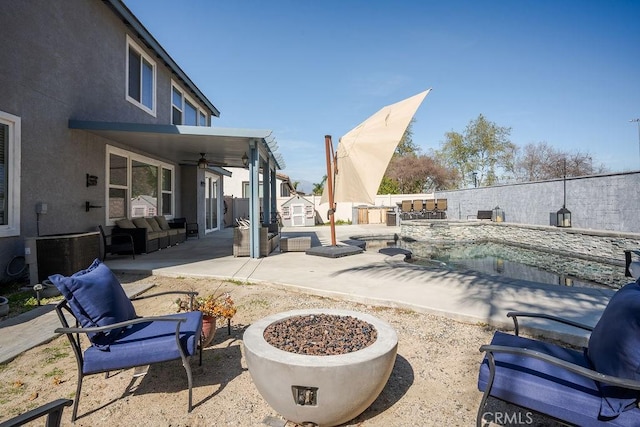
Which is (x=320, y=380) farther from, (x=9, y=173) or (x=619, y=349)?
(x=9, y=173)

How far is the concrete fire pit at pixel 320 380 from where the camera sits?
6.35 feet

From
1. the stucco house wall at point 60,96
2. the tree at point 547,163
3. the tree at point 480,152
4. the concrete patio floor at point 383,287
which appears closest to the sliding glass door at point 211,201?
the stucco house wall at point 60,96

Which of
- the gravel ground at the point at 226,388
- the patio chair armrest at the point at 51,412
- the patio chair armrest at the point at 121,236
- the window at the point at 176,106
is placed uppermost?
the window at the point at 176,106

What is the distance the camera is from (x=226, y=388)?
2.61 metres

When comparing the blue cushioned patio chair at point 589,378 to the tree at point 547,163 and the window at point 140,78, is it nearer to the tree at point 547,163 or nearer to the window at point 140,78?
the window at point 140,78

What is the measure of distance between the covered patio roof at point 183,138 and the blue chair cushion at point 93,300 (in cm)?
484

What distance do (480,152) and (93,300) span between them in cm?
3697

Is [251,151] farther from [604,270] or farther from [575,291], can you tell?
[604,270]

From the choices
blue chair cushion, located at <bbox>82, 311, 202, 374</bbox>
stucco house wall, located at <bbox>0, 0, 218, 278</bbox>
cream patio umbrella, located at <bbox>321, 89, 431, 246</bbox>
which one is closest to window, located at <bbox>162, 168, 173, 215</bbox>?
stucco house wall, located at <bbox>0, 0, 218, 278</bbox>

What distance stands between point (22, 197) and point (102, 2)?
4.84 metres

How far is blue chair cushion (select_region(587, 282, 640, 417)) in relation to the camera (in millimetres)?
1688

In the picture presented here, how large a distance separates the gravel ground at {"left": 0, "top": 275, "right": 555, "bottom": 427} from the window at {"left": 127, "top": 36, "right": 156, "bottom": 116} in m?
7.61

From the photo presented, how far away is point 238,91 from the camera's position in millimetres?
13938

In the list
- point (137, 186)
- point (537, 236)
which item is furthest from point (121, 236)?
point (537, 236)
